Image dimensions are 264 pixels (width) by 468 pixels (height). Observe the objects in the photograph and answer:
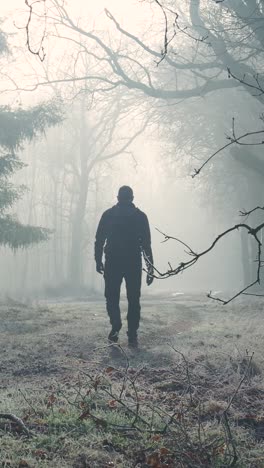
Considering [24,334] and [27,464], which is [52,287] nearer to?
[24,334]

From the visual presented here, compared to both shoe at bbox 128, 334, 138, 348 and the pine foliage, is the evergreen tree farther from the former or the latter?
shoe at bbox 128, 334, 138, 348

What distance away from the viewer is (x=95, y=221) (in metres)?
46.8

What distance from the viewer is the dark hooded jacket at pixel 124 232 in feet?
25.3

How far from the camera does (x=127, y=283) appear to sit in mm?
7738

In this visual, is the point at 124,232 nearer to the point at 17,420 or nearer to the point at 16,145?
the point at 17,420

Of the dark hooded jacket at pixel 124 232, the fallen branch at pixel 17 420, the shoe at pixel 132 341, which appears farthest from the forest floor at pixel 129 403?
the dark hooded jacket at pixel 124 232

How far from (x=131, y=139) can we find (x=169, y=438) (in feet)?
90.0

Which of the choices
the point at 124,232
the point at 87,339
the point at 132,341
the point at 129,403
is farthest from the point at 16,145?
the point at 129,403

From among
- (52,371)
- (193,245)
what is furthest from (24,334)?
(193,245)

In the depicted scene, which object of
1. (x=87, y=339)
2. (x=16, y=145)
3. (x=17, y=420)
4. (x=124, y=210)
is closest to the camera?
(x=17, y=420)

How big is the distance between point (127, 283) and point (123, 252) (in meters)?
0.44

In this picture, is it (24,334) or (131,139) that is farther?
(131,139)

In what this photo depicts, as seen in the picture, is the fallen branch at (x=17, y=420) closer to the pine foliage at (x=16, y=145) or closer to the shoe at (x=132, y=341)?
the shoe at (x=132, y=341)

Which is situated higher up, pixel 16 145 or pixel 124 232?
pixel 16 145
